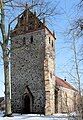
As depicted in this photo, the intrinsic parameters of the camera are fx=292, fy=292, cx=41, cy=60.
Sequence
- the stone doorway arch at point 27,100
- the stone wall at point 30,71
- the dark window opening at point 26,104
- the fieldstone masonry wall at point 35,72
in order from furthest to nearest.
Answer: the dark window opening at point 26,104 < the stone doorway arch at point 27,100 < the stone wall at point 30,71 < the fieldstone masonry wall at point 35,72

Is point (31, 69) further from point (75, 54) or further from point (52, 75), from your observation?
point (75, 54)

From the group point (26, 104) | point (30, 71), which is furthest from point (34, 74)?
point (26, 104)

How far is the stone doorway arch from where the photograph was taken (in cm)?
3631

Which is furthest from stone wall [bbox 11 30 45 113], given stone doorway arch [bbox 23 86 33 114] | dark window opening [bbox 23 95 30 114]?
dark window opening [bbox 23 95 30 114]

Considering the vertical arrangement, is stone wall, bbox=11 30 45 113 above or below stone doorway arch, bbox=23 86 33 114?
above

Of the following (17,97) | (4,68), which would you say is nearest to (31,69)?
(17,97)

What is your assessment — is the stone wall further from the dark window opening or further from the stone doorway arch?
the dark window opening

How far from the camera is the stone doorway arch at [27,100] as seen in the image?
119ft

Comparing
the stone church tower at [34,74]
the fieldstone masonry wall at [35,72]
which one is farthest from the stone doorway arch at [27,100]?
the fieldstone masonry wall at [35,72]

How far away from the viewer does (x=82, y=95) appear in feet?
27.3

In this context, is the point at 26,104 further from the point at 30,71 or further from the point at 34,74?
the point at 30,71

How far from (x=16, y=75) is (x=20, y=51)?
3.22 meters

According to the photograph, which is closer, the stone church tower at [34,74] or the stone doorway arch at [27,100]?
the stone church tower at [34,74]

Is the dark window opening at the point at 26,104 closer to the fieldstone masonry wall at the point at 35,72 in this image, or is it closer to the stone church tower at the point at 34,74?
the stone church tower at the point at 34,74
